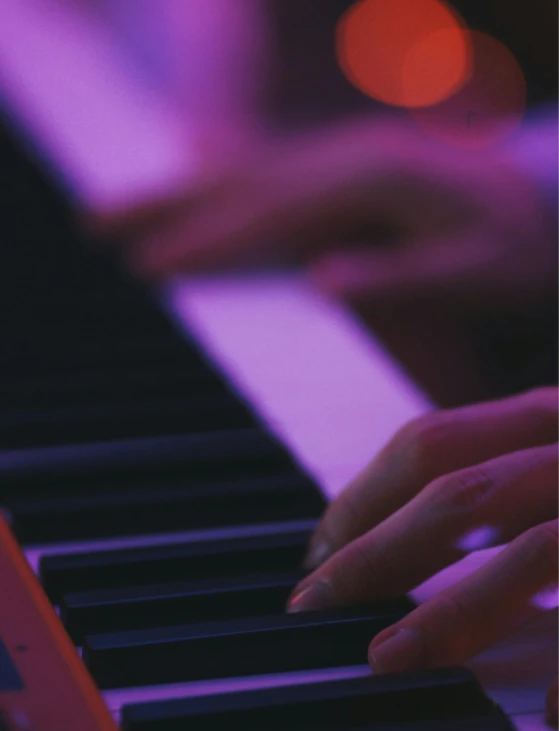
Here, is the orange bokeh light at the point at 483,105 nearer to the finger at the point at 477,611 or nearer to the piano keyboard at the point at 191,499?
the piano keyboard at the point at 191,499

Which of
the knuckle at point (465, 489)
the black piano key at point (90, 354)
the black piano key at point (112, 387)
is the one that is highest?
the black piano key at point (90, 354)

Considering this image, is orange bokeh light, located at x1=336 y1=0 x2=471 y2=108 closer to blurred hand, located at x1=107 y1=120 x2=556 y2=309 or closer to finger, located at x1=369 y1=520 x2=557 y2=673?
blurred hand, located at x1=107 y1=120 x2=556 y2=309

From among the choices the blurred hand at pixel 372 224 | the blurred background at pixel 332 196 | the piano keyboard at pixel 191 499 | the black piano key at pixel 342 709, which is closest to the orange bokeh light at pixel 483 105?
the blurred background at pixel 332 196

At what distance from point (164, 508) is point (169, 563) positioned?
95 mm

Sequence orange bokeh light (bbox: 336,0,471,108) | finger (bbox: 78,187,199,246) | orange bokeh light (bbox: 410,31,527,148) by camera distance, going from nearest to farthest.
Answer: finger (bbox: 78,187,199,246) → orange bokeh light (bbox: 410,31,527,148) → orange bokeh light (bbox: 336,0,471,108)

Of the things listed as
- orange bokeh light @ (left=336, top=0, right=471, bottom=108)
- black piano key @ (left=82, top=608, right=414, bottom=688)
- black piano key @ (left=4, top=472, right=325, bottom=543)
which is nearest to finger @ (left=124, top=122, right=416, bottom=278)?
black piano key @ (left=4, top=472, right=325, bottom=543)

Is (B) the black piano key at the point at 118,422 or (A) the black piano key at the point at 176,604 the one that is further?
(B) the black piano key at the point at 118,422

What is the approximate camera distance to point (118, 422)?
913 millimetres

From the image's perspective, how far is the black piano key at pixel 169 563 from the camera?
0.65 m

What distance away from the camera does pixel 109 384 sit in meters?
0.99

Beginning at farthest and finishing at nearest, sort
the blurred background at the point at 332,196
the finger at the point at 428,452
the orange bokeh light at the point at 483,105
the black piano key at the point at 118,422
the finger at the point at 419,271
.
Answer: the orange bokeh light at the point at 483,105 < the blurred background at the point at 332,196 < the finger at the point at 419,271 < the black piano key at the point at 118,422 < the finger at the point at 428,452

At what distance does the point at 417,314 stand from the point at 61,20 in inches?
56.8

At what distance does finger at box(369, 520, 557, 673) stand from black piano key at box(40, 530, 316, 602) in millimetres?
143

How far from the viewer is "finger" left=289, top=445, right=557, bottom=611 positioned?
62 centimetres
